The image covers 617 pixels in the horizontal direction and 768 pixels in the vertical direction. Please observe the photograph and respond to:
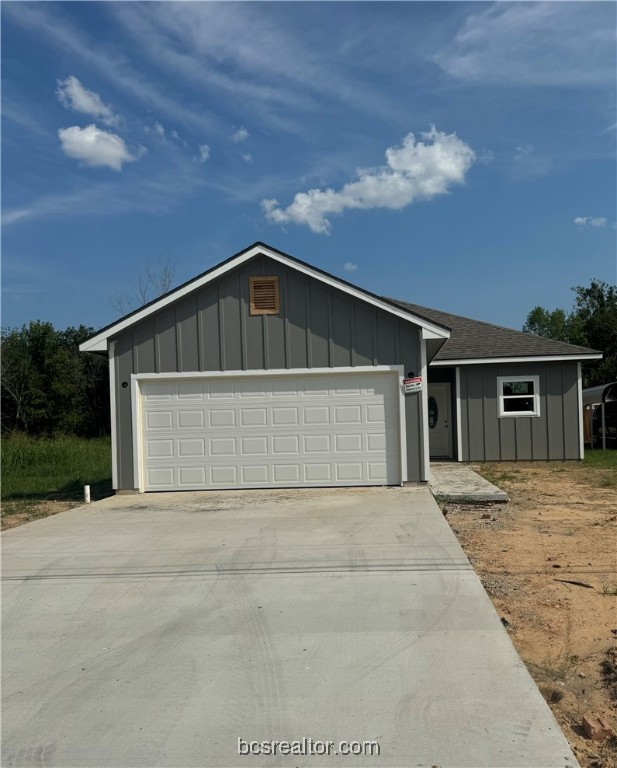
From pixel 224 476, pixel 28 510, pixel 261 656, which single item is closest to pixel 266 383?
pixel 224 476

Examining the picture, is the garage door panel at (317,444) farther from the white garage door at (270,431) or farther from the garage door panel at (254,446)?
the garage door panel at (254,446)

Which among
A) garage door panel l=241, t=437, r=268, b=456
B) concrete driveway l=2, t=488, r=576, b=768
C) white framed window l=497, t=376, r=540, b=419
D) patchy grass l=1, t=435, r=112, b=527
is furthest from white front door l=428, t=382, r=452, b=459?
concrete driveway l=2, t=488, r=576, b=768

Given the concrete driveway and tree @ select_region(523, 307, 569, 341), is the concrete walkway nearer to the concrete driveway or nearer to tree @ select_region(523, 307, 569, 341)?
the concrete driveway

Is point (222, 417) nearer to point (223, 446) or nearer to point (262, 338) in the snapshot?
point (223, 446)

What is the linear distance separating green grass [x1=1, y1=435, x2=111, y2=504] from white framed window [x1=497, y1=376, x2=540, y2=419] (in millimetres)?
9754

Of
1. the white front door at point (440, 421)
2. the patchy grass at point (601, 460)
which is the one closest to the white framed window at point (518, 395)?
the white front door at point (440, 421)

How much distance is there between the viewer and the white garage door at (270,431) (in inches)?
446

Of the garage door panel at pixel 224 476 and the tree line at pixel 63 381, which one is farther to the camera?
the tree line at pixel 63 381

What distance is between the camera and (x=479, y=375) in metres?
16.5

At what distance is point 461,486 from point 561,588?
5464mm

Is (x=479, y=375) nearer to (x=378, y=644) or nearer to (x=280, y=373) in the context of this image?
(x=280, y=373)

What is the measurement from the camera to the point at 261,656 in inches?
159

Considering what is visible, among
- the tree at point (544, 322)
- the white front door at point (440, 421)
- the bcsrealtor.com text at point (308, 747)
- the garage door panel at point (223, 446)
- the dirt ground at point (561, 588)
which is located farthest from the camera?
the tree at point (544, 322)

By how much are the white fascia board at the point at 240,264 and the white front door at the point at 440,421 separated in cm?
629
